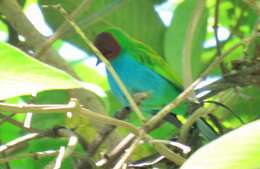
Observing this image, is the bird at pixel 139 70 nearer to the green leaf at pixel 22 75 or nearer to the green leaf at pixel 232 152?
the green leaf at pixel 22 75

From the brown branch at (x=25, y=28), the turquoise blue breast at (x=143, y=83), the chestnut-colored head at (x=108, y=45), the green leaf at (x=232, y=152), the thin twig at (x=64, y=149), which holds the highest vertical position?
the brown branch at (x=25, y=28)

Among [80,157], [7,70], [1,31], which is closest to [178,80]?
[80,157]

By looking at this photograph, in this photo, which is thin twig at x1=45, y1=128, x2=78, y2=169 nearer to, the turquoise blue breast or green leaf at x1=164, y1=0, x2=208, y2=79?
the turquoise blue breast

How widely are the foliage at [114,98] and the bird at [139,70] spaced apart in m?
0.04

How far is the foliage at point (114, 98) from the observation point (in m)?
1.31

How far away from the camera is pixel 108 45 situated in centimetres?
211

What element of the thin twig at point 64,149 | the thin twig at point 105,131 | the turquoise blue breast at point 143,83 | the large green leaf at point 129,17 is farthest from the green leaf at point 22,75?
the large green leaf at point 129,17

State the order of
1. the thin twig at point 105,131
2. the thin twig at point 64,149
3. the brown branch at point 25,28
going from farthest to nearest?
the brown branch at point 25,28
the thin twig at point 105,131
the thin twig at point 64,149

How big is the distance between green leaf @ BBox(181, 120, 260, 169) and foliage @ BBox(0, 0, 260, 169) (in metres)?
0.36

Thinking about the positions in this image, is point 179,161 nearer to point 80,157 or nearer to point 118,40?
point 80,157

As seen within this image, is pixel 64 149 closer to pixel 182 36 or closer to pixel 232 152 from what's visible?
pixel 232 152

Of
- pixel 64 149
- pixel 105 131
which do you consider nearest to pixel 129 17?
pixel 105 131

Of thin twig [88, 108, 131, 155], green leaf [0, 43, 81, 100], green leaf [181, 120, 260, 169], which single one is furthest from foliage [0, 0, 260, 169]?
green leaf [181, 120, 260, 169]

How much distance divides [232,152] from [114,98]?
4.73 feet
